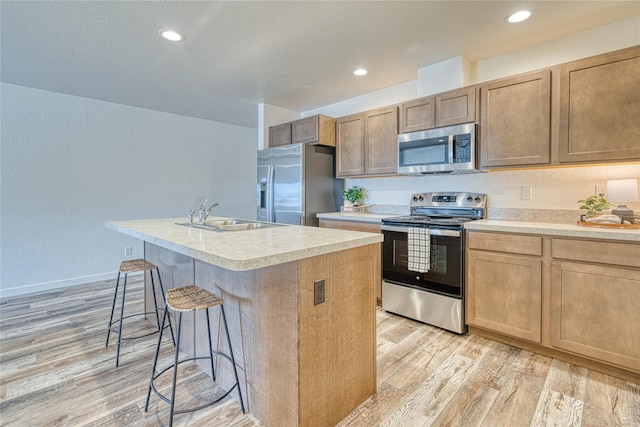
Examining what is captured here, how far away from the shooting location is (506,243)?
2.29 metres

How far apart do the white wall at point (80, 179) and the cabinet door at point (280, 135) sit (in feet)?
5.08

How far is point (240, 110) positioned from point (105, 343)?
342cm

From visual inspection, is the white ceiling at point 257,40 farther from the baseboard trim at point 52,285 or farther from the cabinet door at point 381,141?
the baseboard trim at point 52,285

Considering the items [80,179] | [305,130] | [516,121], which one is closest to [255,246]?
[516,121]

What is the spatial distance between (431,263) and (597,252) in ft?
3.55

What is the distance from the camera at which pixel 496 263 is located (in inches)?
92.5

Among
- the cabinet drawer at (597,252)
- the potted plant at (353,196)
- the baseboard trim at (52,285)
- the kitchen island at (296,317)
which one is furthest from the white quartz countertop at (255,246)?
the baseboard trim at (52,285)

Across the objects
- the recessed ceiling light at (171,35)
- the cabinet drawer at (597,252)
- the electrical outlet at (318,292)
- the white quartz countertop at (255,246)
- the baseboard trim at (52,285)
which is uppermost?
the recessed ceiling light at (171,35)

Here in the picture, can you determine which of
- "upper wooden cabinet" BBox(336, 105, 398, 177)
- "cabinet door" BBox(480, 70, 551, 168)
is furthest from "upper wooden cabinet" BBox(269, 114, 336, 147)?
"cabinet door" BBox(480, 70, 551, 168)

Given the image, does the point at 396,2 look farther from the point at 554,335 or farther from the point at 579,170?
the point at 554,335

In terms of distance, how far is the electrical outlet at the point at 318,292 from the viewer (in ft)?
4.66

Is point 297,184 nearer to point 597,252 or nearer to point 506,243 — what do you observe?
point 506,243

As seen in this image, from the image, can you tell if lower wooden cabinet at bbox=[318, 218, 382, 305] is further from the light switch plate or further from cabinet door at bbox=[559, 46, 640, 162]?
cabinet door at bbox=[559, 46, 640, 162]

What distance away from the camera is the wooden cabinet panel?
12.4 feet
